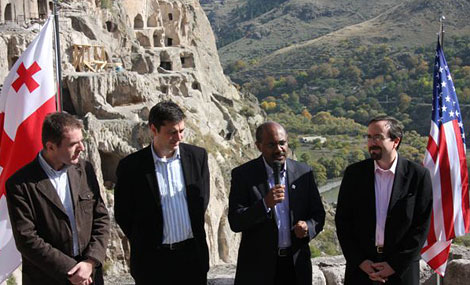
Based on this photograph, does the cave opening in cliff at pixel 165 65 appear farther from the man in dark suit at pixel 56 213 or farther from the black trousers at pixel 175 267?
the man in dark suit at pixel 56 213

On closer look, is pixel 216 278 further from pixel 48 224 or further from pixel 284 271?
pixel 48 224

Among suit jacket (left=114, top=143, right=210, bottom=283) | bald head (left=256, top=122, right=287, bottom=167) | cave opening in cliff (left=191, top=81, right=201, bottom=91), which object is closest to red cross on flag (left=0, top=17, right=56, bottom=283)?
suit jacket (left=114, top=143, right=210, bottom=283)

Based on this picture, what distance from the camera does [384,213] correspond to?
5.94m

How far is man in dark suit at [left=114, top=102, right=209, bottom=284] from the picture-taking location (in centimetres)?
586

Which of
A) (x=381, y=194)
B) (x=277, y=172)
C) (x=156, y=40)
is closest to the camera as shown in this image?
(x=277, y=172)

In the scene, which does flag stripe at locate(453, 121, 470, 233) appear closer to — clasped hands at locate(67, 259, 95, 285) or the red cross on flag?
clasped hands at locate(67, 259, 95, 285)

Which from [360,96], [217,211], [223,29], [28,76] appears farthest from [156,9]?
[223,29]

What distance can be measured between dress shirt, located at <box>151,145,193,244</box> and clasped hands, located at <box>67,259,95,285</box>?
749 mm

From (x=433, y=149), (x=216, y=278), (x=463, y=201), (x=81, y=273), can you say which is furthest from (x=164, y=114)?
(x=463, y=201)

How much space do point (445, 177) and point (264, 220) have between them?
8.58 feet

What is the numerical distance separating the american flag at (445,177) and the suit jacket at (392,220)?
55.9 inches

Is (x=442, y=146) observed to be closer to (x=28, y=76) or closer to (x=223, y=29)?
(x=28, y=76)

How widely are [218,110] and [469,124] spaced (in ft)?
130

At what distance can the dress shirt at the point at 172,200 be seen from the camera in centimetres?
588
